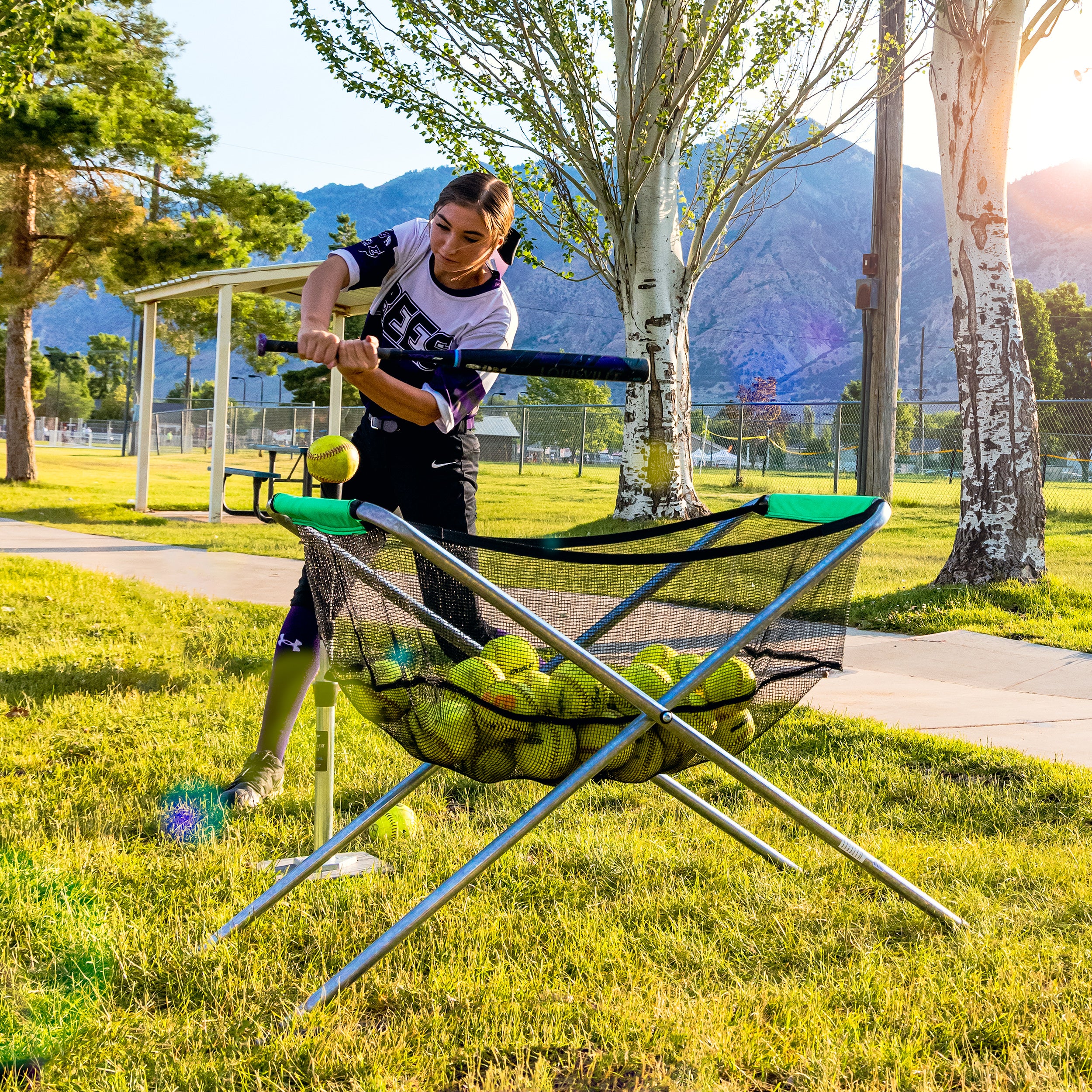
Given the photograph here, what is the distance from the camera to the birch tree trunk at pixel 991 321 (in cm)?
736

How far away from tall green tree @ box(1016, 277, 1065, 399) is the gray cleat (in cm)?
5945

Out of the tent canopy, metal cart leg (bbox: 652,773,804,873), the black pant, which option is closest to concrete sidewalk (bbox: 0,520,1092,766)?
metal cart leg (bbox: 652,773,804,873)

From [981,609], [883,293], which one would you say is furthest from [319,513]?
Answer: [883,293]

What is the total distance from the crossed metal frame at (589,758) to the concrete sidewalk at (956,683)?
109 centimetres

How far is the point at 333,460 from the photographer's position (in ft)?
6.68

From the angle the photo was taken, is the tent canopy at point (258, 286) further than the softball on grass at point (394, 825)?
Yes

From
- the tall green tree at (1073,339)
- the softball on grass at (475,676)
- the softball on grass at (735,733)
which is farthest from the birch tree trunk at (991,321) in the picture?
the tall green tree at (1073,339)

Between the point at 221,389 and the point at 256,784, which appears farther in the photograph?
the point at 221,389

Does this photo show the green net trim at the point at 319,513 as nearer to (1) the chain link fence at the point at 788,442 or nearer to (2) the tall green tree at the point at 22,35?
(2) the tall green tree at the point at 22,35

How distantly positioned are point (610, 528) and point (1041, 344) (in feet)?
177

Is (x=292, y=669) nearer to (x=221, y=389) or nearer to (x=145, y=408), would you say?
(x=221, y=389)

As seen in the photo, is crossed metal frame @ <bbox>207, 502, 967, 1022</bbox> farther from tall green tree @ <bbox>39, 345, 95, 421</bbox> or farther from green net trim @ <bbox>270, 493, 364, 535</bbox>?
tall green tree @ <bbox>39, 345, 95, 421</bbox>

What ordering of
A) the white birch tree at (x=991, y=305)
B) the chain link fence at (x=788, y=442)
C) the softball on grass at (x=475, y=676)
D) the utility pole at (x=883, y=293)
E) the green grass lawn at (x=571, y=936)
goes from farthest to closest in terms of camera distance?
the chain link fence at (x=788, y=442)
the utility pole at (x=883, y=293)
the white birch tree at (x=991, y=305)
the softball on grass at (x=475, y=676)
the green grass lawn at (x=571, y=936)

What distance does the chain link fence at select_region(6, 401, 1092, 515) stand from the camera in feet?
63.0
